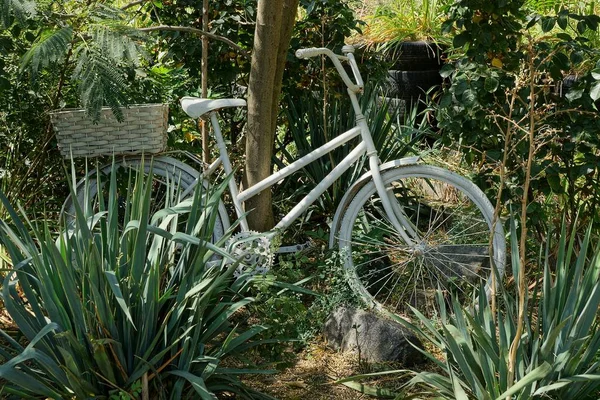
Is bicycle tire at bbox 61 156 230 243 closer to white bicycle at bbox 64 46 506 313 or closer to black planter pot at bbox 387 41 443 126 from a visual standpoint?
white bicycle at bbox 64 46 506 313

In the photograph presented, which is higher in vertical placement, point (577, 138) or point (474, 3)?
point (474, 3)

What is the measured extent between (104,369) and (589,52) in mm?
2644

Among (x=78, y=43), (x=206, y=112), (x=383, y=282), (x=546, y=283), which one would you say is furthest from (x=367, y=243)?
(x=78, y=43)

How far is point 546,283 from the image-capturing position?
11.0 feet

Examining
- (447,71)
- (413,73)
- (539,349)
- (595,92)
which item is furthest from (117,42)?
(413,73)

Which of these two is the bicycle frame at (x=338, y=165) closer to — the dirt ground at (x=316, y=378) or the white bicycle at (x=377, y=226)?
the white bicycle at (x=377, y=226)

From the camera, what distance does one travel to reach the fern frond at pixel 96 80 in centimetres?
400

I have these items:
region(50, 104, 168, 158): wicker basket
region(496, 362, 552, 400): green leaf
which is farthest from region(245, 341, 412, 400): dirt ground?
region(50, 104, 168, 158): wicker basket

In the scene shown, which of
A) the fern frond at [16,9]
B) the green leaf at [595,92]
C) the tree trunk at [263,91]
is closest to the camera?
the green leaf at [595,92]

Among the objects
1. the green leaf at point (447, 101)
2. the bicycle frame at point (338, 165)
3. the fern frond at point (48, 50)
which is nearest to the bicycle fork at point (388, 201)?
the bicycle frame at point (338, 165)

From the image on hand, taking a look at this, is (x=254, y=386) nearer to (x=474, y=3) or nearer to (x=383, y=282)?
→ (x=383, y=282)

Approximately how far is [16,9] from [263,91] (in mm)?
1274

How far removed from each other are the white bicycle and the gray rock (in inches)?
8.4

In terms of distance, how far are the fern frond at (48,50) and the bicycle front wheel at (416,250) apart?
1.59 metres
